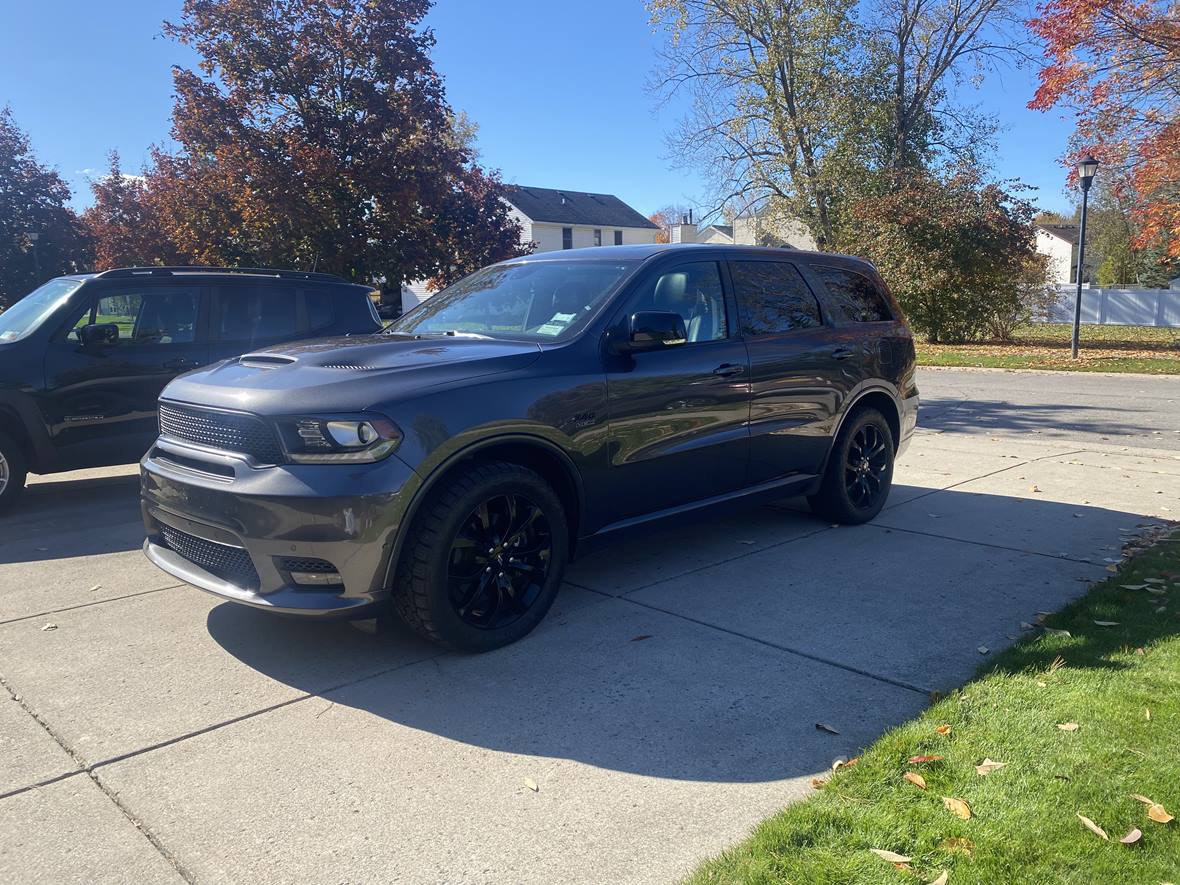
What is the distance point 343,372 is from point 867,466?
4.14 meters

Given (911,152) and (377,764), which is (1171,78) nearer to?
(911,152)

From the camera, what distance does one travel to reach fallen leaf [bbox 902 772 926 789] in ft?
9.95

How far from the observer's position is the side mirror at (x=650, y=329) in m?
4.60

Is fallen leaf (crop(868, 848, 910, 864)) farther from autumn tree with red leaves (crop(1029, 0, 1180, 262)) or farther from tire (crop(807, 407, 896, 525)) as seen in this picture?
autumn tree with red leaves (crop(1029, 0, 1180, 262))

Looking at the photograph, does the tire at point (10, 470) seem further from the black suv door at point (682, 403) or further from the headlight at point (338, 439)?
the black suv door at point (682, 403)

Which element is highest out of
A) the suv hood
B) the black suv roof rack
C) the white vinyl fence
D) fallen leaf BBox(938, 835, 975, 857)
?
the white vinyl fence

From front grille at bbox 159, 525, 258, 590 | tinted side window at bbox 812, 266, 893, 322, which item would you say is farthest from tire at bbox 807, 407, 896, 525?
front grille at bbox 159, 525, 258, 590

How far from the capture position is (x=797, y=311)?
6027 mm

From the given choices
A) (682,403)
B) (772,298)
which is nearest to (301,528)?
(682,403)

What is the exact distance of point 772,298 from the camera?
5848mm

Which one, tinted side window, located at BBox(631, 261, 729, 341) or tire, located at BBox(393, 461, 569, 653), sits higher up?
tinted side window, located at BBox(631, 261, 729, 341)

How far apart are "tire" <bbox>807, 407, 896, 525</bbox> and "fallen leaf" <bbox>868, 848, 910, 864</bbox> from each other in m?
3.87

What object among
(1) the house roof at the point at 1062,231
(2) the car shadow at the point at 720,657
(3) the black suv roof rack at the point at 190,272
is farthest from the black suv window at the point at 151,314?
(1) the house roof at the point at 1062,231

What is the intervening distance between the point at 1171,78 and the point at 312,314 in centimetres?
1884
